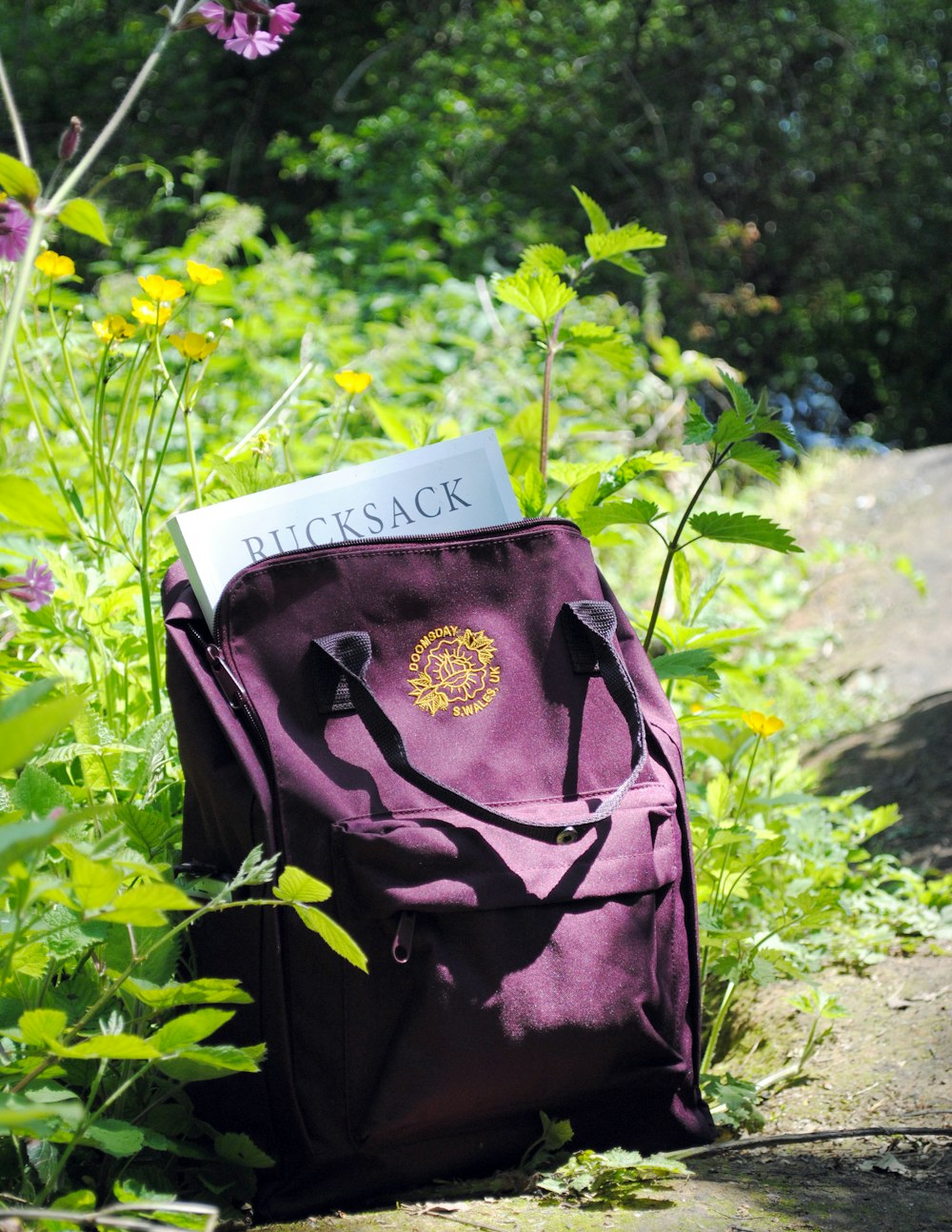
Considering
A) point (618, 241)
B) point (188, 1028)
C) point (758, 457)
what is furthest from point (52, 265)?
point (188, 1028)

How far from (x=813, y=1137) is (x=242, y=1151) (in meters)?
0.56

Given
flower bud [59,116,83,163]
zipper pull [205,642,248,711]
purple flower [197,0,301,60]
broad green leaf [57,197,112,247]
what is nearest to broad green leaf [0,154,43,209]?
broad green leaf [57,197,112,247]

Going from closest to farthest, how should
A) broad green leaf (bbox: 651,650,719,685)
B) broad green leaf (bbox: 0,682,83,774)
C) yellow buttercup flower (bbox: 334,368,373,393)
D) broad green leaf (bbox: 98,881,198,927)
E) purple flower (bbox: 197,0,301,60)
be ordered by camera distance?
broad green leaf (bbox: 0,682,83,774)
broad green leaf (bbox: 98,881,198,927)
purple flower (bbox: 197,0,301,60)
broad green leaf (bbox: 651,650,719,685)
yellow buttercup flower (bbox: 334,368,373,393)

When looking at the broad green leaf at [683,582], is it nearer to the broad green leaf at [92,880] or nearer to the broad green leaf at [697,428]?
the broad green leaf at [697,428]

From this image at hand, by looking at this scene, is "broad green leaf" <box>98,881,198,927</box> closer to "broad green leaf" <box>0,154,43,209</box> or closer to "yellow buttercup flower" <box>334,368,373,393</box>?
"broad green leaf" <box>0,154,43,209</box>

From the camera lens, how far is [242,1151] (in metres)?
1.04

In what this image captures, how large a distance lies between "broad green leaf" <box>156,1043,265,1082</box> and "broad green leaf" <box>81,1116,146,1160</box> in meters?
0.05

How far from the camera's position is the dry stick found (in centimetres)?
118

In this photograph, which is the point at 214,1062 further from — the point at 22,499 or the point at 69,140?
the point at 69,140

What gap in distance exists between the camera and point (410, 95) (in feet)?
21.1

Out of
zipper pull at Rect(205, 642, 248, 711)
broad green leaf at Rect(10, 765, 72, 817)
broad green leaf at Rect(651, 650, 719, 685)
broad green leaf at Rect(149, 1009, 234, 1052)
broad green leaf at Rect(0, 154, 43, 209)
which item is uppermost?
broad green leaf at Rect(0, 154, 43, 209)

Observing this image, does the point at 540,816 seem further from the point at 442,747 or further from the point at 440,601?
the point at 440,601

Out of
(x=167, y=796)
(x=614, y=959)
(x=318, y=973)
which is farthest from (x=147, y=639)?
(x=614, y=959)

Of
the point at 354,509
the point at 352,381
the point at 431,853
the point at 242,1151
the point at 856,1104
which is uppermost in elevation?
the point at 352,381
